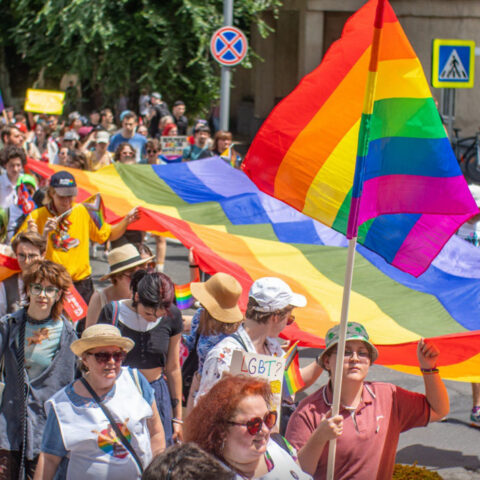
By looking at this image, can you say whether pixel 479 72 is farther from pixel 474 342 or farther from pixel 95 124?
pixel 474 342

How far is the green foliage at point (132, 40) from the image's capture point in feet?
70.1

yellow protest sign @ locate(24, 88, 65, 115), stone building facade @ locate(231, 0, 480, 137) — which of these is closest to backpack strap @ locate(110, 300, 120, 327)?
yellow protest sign @ locate(24, 88, 65, 115)

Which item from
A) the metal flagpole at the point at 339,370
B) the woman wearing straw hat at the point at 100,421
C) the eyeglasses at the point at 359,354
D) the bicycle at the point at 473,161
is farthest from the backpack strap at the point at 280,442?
the bicycle at the point at 473,161

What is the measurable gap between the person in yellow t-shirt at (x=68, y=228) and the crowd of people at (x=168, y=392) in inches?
30.6

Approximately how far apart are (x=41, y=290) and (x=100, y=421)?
137 cm

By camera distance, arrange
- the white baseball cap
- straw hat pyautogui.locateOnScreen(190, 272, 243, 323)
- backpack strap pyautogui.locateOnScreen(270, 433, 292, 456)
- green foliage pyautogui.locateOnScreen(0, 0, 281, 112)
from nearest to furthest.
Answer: backpack strap pyautogui.locateOnScreen(270, 433, 292, 456) < the white baseball cap < straw hat pyautogui.locateOnScreen(190, 272, 243, 323) < green foliage pyautogui.locateOnScreen(0, 0, 281, 112)

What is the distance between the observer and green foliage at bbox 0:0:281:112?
70.1 ft

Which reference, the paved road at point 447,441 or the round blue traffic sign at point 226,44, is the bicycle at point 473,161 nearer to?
the round blue traffic sign at point 226,44

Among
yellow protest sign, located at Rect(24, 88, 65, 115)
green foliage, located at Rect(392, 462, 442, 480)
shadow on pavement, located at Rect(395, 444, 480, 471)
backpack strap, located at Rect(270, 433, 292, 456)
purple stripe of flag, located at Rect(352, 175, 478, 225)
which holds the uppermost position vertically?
purple stripe of flag, located at Rect(352, 175, 478, 225)

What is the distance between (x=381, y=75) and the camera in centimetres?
430

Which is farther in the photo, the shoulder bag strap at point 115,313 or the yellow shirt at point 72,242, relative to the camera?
the yellow shirt at point 72,242

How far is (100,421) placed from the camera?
421 cm

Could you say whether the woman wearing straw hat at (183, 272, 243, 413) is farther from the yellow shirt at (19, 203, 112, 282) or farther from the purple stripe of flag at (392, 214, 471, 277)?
the yellow shirt at (19, 203, 112, 282)

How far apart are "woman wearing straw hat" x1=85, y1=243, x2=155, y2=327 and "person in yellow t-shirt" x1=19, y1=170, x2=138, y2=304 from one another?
1.25 metres
